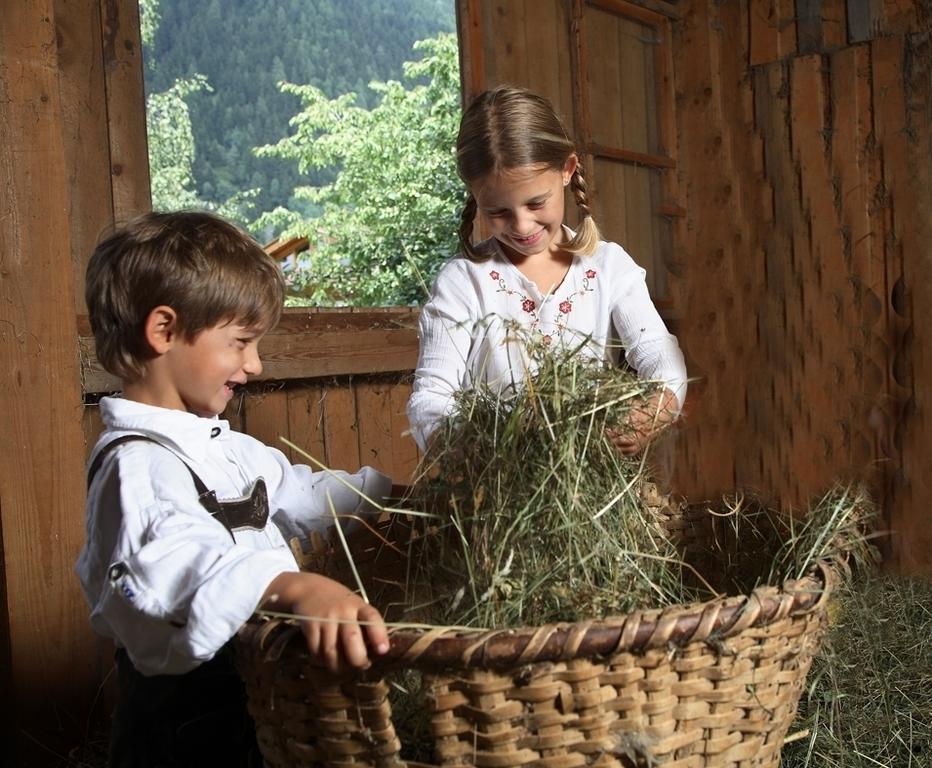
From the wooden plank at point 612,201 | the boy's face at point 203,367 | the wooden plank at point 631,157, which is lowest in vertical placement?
the boy's face at point 203,367

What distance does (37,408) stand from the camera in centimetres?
204

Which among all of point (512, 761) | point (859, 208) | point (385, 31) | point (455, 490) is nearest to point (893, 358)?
point (859, 208)

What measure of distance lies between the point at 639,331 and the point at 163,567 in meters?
1.16

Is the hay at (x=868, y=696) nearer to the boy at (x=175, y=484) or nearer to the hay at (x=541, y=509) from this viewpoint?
the hay at (x=541, y=509)

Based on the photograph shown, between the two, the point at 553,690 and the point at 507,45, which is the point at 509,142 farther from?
the point at 507,45

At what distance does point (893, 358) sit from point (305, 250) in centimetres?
226

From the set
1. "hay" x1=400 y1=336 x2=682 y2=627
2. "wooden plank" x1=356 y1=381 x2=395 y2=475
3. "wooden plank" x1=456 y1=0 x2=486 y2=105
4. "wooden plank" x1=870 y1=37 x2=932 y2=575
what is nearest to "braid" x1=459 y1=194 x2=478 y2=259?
"hay" x1=400 y1=336 x2=682 y2=627

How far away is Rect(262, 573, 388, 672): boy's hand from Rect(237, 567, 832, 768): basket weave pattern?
2 centimetres

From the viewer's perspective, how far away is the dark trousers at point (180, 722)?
1.33m

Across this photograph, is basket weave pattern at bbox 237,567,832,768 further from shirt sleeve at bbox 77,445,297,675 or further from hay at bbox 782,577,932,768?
hay at bbox 782,577,932,768

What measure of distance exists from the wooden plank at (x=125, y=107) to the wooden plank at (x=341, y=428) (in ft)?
2.60

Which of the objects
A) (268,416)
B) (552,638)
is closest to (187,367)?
(552,638)

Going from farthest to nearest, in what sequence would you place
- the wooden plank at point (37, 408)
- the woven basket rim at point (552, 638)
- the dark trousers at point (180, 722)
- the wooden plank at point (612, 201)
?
the wooden plank at point (612, 201), the wooden plank at point (37, 408), the dark trousers at point (180, 722), the woven basket rim at point (552, 638)

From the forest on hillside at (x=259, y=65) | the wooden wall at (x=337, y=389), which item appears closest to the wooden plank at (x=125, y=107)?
the forest on hillside at (x=259, y=65)
